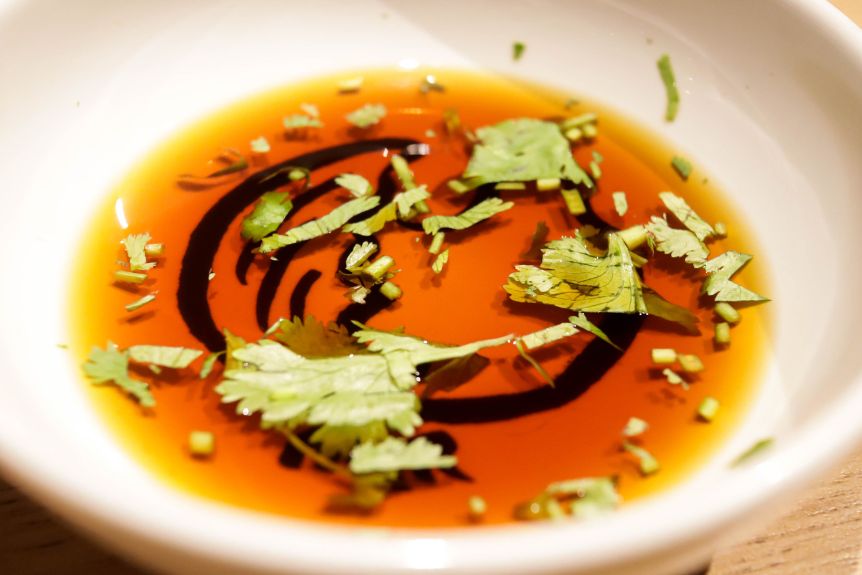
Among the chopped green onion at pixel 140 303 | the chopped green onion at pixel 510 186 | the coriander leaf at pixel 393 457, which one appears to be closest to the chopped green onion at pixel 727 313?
the chopped green onion at pixel 510 186

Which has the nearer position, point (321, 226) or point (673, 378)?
point (673, 378)

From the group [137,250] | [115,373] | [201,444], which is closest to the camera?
[201,444]

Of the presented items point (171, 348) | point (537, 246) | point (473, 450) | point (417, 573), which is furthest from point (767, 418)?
point (171, 348)

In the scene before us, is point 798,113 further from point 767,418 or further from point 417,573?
point 417,573

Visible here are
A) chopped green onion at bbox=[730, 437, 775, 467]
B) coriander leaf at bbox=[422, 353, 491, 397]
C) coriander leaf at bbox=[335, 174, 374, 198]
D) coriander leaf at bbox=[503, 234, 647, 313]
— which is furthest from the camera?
coriander leaf at bbox=[335, 174, 374, 198]

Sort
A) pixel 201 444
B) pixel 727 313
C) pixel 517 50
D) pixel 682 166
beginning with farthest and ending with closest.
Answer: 1. pixel 517 50
2. pixel 682 166
3. pixel 727 313
4. pixel 201 444

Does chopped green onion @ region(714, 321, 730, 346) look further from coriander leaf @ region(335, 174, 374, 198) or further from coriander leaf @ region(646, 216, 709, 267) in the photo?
coriander leaf @ region(335, 174, 374, 198)

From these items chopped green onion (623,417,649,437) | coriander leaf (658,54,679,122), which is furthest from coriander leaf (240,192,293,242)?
coriander leaf (658,54,679,122)

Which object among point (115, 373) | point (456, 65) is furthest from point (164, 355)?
point (456, 65)

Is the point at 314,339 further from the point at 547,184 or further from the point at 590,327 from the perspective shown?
the point at 547,184
